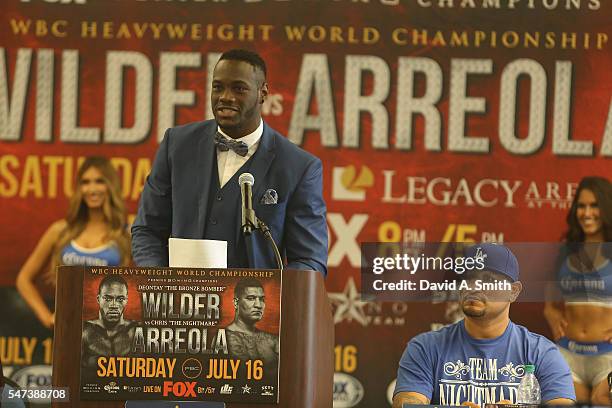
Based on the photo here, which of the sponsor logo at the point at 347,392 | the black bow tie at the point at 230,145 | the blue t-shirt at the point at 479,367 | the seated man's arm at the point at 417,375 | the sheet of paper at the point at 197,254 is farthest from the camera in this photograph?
the sponsor logo at the point at 347,392

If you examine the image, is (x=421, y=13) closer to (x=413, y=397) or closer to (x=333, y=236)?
(x=333, y=236)

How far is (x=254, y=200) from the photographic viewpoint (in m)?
3.93

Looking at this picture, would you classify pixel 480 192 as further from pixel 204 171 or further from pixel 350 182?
pixel 204 171

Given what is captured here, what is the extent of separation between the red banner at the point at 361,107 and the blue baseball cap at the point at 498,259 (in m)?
2.71

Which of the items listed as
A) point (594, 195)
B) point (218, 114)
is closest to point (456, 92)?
point (594, 195)

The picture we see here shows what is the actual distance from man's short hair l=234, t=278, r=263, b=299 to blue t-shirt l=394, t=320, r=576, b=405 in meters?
0.82

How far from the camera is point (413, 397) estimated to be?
12.1ft

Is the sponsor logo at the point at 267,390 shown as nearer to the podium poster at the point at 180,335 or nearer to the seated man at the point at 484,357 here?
the podium poster at the point at 180,335

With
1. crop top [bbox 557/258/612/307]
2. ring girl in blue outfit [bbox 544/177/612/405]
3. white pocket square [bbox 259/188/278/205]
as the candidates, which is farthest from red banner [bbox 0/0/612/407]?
white pocket square [bbox 259/188/278/205]

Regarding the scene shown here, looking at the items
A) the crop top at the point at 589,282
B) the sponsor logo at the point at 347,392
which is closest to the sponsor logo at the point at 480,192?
the sponsor logo at the point at 347,392

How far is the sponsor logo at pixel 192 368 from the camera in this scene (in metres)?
3.11

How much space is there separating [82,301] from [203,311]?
0.31 m

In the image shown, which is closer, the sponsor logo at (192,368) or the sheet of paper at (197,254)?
the sponsor logo at (192,368)

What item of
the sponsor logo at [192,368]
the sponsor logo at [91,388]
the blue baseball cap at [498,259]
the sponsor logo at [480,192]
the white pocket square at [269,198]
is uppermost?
the sponsor logo at [480,192]
